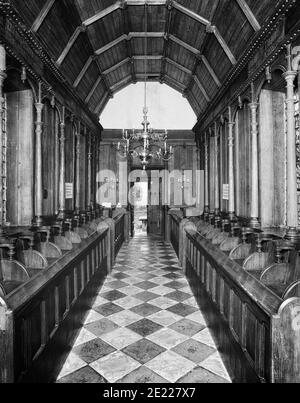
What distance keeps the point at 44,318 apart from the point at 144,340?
1393 millimetres

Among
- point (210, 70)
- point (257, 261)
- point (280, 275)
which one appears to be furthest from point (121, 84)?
point (280, 275)

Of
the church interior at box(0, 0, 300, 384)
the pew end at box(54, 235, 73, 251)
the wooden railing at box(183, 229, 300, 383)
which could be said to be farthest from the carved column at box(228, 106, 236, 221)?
the pew end at box(54, 235, 73, 251)

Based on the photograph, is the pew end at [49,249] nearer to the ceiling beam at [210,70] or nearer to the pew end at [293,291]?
the pew end at [293,291]

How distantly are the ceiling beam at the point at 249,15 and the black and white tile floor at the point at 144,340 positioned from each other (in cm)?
430

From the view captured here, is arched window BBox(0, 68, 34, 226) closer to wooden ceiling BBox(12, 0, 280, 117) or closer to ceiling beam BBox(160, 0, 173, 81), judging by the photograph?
wooden ceiling BBox(12, 0, 280, 117)

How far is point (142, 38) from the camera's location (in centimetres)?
755

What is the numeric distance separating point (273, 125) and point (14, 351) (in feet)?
14.2

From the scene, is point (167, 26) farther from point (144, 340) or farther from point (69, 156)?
point (144, 340)

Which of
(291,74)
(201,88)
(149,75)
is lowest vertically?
(291,74)

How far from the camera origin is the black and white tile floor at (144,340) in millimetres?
2678

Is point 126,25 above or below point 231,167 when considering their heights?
above

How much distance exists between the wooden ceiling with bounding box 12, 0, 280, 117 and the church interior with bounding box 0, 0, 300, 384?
0.04 m
